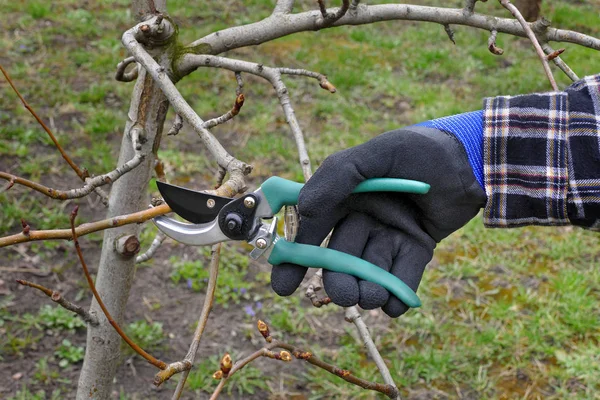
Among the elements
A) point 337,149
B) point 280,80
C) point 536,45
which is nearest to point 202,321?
point 280,80

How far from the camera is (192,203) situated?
57.3 inches

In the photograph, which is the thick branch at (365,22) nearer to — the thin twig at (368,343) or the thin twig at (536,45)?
the thin twig at (536,45)

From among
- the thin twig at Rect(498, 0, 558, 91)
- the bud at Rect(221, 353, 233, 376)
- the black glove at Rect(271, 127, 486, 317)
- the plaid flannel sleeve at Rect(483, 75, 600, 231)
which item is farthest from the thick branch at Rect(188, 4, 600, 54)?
the bud at Rect(221, 353, 233, 376)

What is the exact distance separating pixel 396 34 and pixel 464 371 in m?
4.00

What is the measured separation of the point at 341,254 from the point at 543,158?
1.87 ft

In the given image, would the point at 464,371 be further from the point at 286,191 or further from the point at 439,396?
the point at 286,191

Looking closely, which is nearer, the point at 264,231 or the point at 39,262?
the point at 264,231

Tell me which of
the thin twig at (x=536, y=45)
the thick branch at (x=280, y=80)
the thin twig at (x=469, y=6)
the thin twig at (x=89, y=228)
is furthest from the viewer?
the thin twig at (x=469, y=6)

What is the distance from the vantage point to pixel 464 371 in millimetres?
2820

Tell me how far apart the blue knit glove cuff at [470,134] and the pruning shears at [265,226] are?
0.23m

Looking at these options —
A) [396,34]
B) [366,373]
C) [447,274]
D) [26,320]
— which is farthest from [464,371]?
[396,34]

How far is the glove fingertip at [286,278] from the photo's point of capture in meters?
1.50

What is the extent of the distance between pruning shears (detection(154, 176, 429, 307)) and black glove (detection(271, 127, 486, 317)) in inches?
1.1

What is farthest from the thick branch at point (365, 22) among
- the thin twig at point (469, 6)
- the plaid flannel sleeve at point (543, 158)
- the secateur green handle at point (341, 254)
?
the secateur green handle at point (341, 254)
